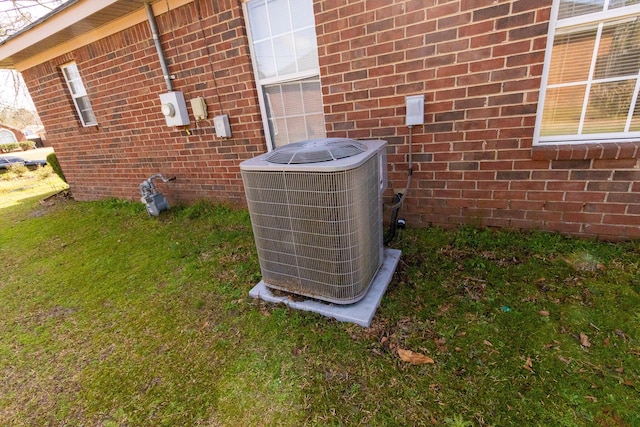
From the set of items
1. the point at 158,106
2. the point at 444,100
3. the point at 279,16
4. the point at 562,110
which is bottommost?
the point at 562,110

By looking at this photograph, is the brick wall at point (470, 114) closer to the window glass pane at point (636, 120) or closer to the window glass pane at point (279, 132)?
the window glass pane at point (636, 120)

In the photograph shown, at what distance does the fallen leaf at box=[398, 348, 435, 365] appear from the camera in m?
1.63

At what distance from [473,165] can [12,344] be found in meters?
4.11

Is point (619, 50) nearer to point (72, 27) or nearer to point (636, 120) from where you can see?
point (636, 120)

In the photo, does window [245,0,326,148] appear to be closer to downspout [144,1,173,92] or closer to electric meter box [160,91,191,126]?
electric meter box [160,91,191,126]

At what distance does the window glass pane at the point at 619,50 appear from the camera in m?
1.91

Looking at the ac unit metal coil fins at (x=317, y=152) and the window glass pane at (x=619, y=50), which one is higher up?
the window glass pane at (x=619, y=50)

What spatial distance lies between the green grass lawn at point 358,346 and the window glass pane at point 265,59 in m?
2.07

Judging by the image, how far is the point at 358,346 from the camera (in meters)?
1.79

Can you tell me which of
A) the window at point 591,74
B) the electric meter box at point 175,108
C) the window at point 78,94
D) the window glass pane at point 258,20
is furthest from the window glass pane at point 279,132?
the window at point 78,94

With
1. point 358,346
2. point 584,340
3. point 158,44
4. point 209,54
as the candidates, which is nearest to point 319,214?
point 358,346

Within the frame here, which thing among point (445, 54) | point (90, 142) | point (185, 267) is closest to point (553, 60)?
point (445, 54)

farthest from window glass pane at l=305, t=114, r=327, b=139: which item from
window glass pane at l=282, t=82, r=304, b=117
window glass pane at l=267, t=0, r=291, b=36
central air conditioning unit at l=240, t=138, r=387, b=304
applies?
central air conditioning unit at l=240, t=138, r=387, b=304

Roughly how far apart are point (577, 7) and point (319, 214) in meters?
2.28
